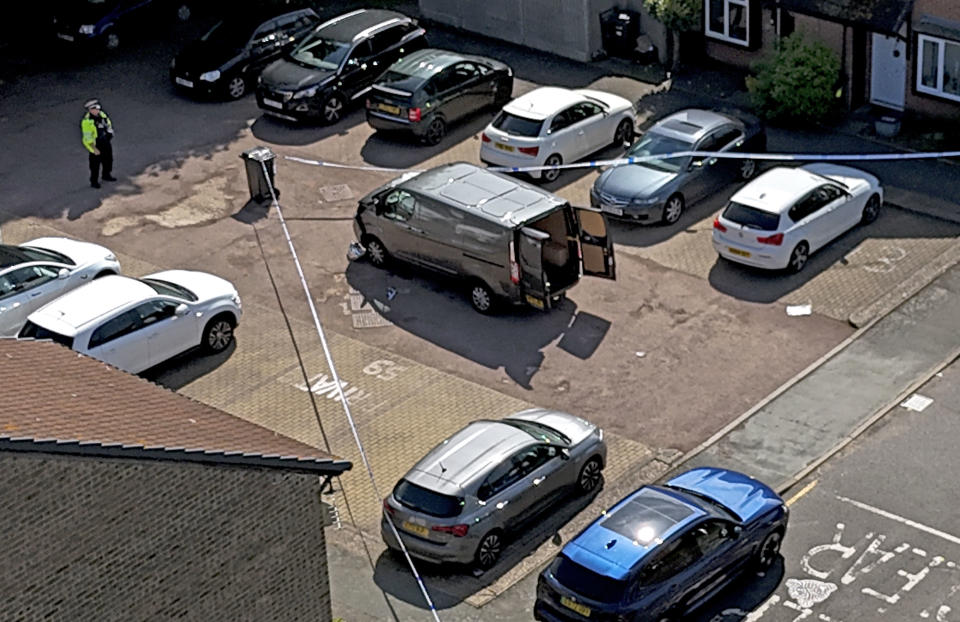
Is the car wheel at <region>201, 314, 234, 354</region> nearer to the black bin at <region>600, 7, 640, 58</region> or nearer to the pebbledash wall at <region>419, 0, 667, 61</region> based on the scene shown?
the pebbledash wall at <region>419, 0, 667, 61</region>

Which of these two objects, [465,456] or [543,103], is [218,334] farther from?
[543,103]

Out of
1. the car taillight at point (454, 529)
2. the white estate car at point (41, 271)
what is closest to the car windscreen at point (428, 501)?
the car taillight at point (454, 529)

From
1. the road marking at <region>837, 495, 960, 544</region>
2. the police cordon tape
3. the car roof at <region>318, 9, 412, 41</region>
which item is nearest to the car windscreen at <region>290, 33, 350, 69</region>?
the car roof at <region>318, 9, 412, 41</region>

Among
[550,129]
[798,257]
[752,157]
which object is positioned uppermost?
[550,129]

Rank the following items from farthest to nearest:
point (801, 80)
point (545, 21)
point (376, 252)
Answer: point (545, 21) → point (801, 80) → point (376, 252)

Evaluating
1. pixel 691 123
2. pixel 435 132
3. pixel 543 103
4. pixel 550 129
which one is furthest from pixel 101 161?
pixel 691 123

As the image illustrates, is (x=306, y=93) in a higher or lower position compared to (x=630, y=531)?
higher
